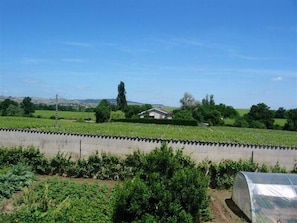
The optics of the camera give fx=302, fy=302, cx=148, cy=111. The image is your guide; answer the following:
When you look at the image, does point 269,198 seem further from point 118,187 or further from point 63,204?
point 63,204

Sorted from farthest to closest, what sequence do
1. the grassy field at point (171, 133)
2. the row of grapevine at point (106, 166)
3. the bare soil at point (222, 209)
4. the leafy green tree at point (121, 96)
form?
the leafy green tree at point (121, 96) < the grassy field at point (171, 133) < the row of grapevine at point (106, 166) < the bare soil at point (222, 209)

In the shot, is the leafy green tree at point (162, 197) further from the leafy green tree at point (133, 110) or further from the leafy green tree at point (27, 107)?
the leafy green tree at point (27, 107)

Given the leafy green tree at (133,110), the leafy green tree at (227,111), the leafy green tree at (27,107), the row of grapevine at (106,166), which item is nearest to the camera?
the row of grapevine at (106,166)

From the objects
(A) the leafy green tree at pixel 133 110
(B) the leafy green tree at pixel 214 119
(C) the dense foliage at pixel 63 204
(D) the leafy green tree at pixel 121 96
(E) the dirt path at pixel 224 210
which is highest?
(D) the leafy green tree at pixel 121 96

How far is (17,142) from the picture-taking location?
14.9m

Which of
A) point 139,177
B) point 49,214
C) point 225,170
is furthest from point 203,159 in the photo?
point 49,214

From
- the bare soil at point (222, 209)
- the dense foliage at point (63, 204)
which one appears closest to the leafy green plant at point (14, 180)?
the bare soil at point (222, 209)

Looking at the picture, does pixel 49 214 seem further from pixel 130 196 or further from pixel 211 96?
pixel 211 96

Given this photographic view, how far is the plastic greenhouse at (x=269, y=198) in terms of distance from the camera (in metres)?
7.63

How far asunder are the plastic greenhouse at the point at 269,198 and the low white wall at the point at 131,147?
370 centimetres

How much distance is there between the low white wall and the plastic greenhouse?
3704mm

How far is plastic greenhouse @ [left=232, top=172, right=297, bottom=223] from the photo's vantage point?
7.63m

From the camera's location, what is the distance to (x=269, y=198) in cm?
784

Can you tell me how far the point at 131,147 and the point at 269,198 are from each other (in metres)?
6.62
